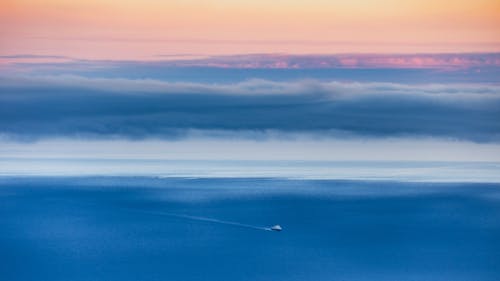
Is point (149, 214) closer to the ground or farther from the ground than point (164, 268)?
farther from the ground

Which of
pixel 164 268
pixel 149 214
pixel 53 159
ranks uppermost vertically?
pixel 53 159

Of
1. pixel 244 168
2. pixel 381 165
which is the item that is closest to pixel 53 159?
pixel 244 168

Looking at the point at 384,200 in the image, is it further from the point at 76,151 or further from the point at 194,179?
the point at 76,151

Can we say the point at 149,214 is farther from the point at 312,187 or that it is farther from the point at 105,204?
the point at 312,187

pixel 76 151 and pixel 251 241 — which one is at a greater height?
pixel 76 151

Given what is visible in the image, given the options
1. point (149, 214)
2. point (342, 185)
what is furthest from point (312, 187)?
point (149, 214)

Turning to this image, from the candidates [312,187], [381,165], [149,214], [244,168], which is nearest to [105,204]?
[149,214]

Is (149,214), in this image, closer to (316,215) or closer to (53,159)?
(53,159)
